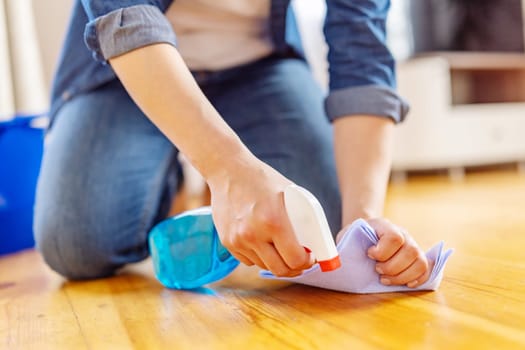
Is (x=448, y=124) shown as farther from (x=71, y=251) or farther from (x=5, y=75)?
(x=71, y=251)

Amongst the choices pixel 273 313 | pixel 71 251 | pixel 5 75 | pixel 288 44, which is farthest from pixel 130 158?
pixel 5 75

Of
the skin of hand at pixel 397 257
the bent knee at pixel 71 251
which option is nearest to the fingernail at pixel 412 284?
the skin of hand at pixel 397 257

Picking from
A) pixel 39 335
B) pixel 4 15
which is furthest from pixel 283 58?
pixel 4 15

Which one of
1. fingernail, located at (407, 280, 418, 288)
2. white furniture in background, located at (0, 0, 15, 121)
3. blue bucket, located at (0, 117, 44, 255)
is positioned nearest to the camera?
fingernail, located at (407, 280, 418, 288)

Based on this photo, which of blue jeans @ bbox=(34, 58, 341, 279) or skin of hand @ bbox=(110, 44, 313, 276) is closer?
skin of hand @ bbox=(110, 44, 313, 276)

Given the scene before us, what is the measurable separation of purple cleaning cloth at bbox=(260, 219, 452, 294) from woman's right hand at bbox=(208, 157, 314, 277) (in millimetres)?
55

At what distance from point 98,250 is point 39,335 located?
294 mm

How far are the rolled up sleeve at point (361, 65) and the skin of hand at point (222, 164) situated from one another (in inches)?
10.3

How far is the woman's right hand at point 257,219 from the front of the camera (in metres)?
0.53

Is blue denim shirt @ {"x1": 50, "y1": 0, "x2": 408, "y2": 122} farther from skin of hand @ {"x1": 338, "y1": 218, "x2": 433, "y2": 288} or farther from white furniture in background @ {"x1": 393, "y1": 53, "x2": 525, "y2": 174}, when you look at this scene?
white furniture in background @ {"x1": 393, "y1": 53, "x2": 525, "y2": 174}

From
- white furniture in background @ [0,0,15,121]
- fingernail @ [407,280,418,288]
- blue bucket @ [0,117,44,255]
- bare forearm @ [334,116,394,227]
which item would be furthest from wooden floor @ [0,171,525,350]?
white furniture in background @ [0,0,15,121]

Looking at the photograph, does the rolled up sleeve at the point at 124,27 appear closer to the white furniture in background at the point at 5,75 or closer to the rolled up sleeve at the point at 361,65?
the rolled up sleeve at the point at 361,65

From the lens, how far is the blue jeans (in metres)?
0.91

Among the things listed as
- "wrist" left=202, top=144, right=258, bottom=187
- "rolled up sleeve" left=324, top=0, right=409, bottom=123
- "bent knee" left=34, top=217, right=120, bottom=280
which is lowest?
"bent knee" left=34, top=217, right=120, bottom=280
